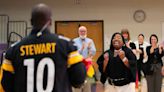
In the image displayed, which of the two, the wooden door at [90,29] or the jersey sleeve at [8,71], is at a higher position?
the wooden door at [90,29]

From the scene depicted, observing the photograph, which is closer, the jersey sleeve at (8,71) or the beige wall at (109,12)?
the jersey sleeve at (8,71)

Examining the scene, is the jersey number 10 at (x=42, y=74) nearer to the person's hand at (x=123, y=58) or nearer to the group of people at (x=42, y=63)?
the group of people at (x=42, y=63)

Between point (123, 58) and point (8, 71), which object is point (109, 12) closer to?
point (123, 58)

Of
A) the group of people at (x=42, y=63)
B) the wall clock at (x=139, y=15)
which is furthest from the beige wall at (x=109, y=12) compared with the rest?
the group of people at (x=42, y=63)

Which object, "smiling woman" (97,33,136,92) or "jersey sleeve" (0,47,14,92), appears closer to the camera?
"jersey sleeve" (0,47,14,92)

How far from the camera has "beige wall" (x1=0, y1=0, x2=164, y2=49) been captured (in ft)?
42.4

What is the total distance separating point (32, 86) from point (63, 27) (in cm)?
1102

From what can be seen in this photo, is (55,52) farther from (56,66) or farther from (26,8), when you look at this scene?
(26,8)

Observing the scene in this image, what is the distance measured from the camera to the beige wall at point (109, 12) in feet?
42.4

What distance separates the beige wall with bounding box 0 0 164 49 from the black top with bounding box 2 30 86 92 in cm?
1073

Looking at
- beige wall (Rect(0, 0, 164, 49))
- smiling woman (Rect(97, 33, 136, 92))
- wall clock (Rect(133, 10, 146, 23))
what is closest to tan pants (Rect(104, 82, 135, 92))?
smiling woman (Rect(97, 33, 136, 92))

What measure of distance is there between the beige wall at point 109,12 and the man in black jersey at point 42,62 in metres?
10.7

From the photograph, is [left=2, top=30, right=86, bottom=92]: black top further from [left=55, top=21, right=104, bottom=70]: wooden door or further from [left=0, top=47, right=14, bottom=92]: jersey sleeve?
[left=55, top=21, right=104, bottom=70]: wooden door

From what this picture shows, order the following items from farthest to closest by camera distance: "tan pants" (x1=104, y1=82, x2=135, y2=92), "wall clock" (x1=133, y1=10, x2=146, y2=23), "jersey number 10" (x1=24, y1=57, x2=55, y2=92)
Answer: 1. "wall clock" (x1=133, y1=10, x2=146, y2=23)
2. "tan pants" (x1=104, y1=82, x2=135, y2=92)
3. "jersey number 10" (x1=24, y1=57, x2=55, y2=92)
